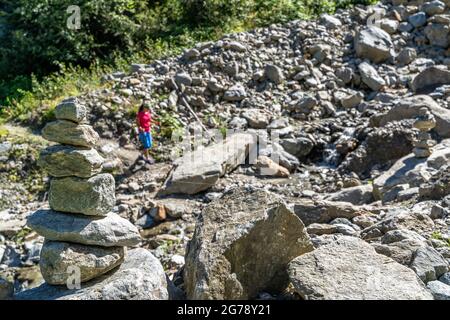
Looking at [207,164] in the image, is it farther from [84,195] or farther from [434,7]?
[434,7]

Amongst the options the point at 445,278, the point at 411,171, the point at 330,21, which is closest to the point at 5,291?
the point at 445,278

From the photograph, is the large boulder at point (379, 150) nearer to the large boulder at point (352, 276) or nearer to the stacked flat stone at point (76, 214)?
the large boulder at point (352, 276)

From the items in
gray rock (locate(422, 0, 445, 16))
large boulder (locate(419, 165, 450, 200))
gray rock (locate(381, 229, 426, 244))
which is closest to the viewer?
gray rock (locate(381, 229, 426, 244))

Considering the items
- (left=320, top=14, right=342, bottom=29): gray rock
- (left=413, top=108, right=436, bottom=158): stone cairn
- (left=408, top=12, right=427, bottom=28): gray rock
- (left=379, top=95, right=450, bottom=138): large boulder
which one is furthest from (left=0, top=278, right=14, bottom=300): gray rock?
(left=408, top=12, right=427, bottom=28): gray rock

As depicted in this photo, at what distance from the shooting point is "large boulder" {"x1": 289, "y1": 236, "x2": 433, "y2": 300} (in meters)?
5.26

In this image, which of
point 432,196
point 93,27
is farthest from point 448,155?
point 93,27

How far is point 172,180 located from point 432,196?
19.3 ft

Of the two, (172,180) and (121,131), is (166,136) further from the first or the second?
(172,180)

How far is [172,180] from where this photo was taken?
43.0 feet

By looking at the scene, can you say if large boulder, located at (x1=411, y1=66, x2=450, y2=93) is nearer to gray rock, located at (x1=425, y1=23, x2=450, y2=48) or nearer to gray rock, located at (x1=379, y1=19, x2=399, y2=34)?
gray rock, located at (x1=425, y1=23, x2=450, y2=48)

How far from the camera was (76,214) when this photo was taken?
638cm

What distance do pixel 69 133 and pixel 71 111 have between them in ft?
0.80

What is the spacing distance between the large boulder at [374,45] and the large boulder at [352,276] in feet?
42.7

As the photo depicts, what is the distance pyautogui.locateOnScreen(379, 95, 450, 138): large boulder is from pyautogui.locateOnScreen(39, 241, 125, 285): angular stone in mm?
9345
